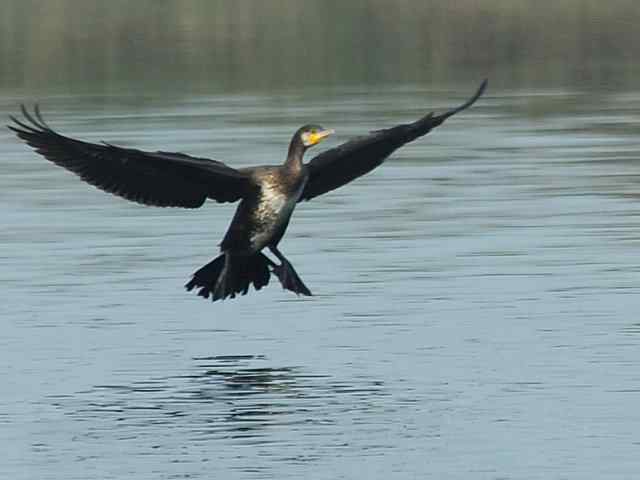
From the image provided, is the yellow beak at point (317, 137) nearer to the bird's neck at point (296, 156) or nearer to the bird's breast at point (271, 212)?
the bird's neck at point (296, 156)

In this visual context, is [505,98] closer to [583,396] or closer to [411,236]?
[411,236]

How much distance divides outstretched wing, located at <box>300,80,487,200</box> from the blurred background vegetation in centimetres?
1374

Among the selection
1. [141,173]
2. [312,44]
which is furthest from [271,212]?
[312,44]

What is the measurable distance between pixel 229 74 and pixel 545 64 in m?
3.90

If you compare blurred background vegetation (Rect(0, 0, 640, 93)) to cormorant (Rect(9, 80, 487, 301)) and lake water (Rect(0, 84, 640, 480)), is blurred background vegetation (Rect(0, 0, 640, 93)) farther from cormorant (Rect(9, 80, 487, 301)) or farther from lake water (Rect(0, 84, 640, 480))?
cormorant (Rect(9, 80, 487, 301))

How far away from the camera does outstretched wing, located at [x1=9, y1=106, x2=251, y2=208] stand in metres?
12.2

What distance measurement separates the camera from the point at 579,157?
65.2ft

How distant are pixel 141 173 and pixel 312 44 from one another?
711 inches

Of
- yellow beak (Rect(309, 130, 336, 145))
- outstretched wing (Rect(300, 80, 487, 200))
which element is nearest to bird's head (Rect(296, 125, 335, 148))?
yellow beak (Rect(309, 130, 336, 145))

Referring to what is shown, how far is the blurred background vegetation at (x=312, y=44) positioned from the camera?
28578 millimetres

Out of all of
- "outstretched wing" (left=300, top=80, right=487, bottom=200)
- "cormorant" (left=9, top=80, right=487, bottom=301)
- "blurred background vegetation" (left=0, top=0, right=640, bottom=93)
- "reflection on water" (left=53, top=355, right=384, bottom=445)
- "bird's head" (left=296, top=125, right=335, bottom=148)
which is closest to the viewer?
"reflection on water" (left=53, top=355, right=384, bottom=445)

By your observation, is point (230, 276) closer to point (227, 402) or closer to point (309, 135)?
point (309, 135)

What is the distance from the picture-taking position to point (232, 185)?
12695mm

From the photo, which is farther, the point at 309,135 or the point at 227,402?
the point at 309,135
